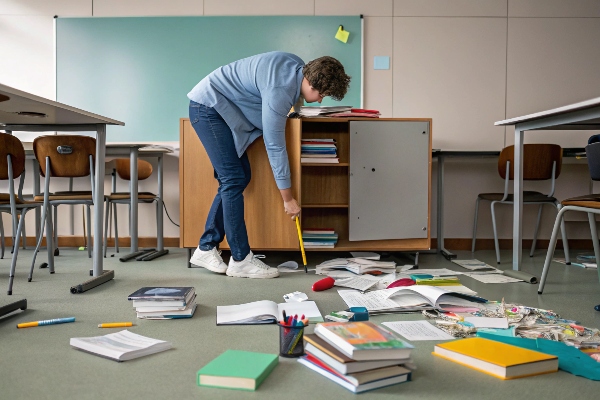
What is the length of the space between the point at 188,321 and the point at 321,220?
1897 millimetres

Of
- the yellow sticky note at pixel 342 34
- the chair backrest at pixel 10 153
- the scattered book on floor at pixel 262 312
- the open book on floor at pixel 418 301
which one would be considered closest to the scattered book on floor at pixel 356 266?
the open book on floor at pixel 418 301

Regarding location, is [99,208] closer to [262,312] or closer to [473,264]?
[262,312]

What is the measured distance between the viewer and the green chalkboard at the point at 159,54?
4.31 meters

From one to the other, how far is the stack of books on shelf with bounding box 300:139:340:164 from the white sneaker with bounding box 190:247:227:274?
2.62ft

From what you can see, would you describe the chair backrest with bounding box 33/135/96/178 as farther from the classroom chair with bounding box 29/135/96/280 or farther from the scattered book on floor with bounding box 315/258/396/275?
the scattered book on floor with bounding box 315/258/396/275

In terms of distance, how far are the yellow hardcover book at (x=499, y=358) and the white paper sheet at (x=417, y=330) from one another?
0.16m

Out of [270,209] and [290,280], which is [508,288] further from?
[270,209]

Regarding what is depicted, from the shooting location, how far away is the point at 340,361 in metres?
1.22

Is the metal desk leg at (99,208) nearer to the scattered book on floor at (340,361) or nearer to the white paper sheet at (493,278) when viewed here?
the scattered book on floor at (340,361)

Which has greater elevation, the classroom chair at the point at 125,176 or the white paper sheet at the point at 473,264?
the classroom chair at the point at 125,176

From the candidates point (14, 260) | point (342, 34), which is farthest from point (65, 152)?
point (342, 34)

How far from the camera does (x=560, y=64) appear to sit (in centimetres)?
432

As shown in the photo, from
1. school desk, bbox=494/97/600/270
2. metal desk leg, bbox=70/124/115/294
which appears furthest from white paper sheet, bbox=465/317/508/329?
metal desk leg, bbox=70/124/115/294

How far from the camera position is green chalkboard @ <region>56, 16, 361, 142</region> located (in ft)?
14.1
